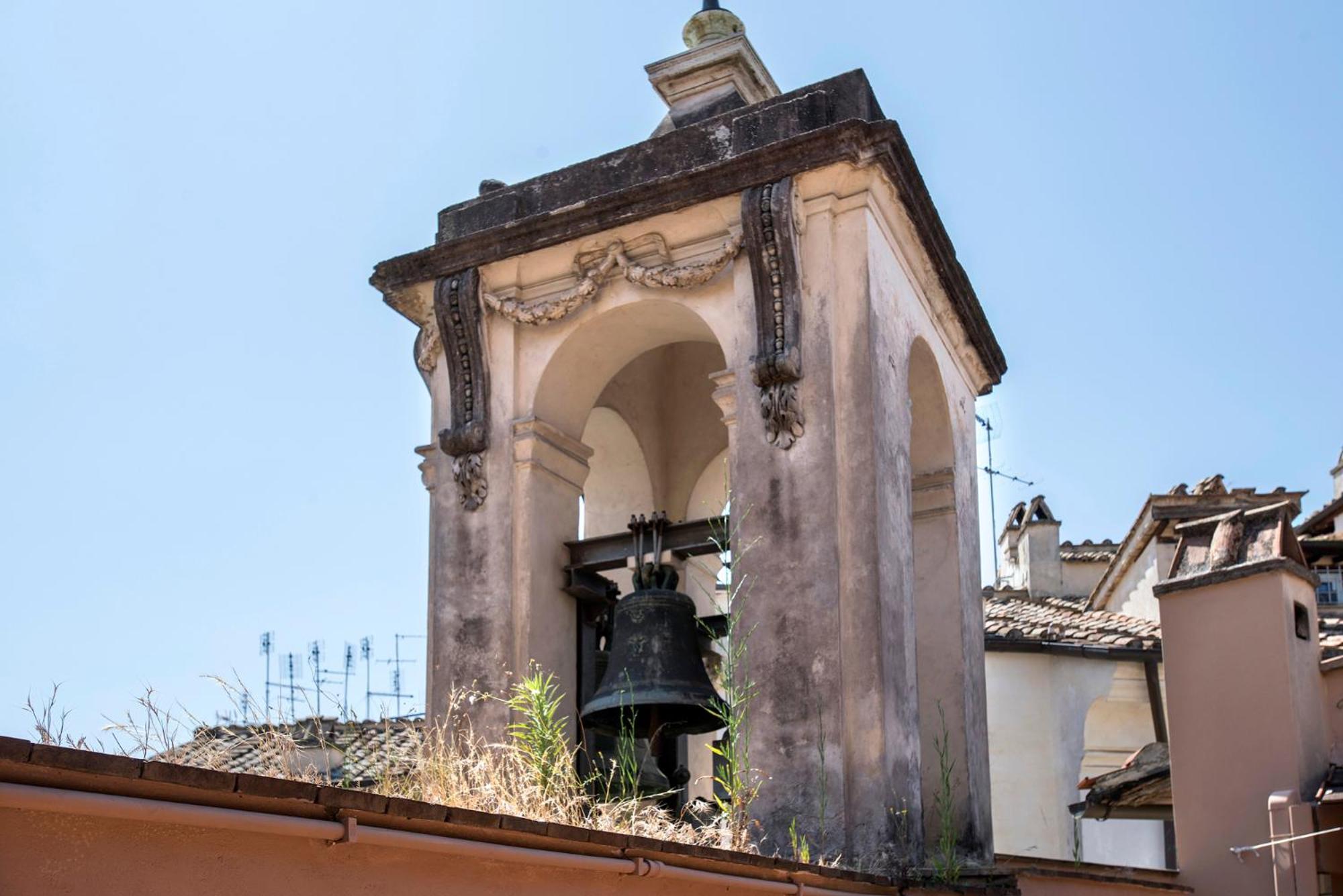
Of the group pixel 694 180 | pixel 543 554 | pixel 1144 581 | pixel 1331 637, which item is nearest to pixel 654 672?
pixel 543 554

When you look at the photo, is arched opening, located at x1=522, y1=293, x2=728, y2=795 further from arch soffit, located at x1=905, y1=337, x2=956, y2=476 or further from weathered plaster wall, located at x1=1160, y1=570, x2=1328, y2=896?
weathered plaster wall, located at x1=1160, y1=570, x2=1328, y2=896

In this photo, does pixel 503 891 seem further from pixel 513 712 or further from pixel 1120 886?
pixel 1120 886

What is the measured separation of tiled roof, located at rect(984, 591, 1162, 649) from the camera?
1700cm


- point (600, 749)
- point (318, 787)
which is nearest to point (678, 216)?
point (600, 749)

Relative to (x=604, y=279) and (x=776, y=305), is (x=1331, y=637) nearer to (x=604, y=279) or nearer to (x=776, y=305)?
(x=776, y=305)

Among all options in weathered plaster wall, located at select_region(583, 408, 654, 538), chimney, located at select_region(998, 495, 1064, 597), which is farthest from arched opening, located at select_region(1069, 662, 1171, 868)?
weathered plaster wall, located at select_region(583, 408, 654, 538)

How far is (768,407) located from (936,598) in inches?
78.5

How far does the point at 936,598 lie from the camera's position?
980 cm

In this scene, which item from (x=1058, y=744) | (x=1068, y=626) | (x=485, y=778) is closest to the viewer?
(x=485, y=778)

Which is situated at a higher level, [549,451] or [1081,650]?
[1081,650]

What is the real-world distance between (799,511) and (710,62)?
3409 mm

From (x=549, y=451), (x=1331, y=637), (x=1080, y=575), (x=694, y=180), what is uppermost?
(x=1080, y=575)

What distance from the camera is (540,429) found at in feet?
30.8

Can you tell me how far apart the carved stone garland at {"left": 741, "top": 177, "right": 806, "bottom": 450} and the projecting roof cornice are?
23cm
